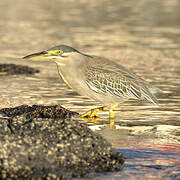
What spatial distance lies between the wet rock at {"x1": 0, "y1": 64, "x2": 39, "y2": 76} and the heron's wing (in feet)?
21.0

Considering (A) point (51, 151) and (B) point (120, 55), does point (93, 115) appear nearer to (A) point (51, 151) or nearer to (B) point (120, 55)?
(A) point (51, 151)

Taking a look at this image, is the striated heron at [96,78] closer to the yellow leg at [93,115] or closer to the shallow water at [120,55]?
the yellow leg at [93,115]

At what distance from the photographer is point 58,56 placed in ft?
39.7

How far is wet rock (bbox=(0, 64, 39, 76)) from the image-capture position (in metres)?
18.4

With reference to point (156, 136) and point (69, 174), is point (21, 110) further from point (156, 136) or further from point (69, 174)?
point (69, 174)

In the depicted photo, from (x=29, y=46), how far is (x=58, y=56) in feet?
39.2

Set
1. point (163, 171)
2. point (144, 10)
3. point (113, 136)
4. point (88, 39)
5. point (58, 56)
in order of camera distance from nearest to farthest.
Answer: point (163, 171) < point (113, 136) < point (58, 56) < point (88, 39) < point (144, 10)

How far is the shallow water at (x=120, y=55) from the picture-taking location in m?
10.6

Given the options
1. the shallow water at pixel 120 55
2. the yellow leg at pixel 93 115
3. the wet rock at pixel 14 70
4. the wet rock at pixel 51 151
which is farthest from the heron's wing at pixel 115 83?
the wet rock at pixel 14 70

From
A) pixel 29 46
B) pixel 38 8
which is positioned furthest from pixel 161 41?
pixel 38 8

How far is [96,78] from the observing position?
40.2 ft

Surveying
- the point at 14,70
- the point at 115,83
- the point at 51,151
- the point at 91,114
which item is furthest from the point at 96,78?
the point at 14,70

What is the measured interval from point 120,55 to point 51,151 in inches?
550

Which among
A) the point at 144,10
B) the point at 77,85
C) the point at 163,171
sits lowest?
the point at 163,171
